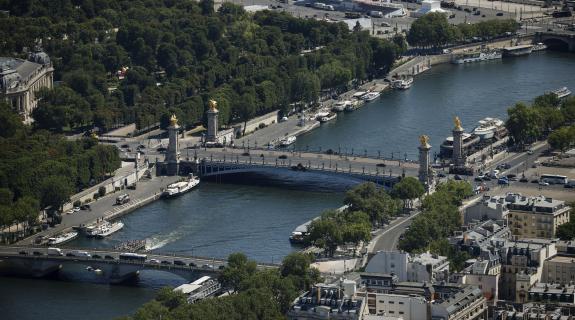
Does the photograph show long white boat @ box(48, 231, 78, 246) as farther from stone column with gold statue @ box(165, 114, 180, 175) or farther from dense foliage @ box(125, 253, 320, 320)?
stone column with gold statue @ box(165, 114, 180, 175)

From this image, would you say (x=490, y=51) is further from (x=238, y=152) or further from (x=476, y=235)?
(x=476, y=235)

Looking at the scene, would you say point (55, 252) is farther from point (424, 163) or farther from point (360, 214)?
point (424, 163)

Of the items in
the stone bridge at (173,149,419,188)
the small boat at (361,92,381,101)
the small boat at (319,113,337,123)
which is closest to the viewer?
the stone bridge at (173,149,419,188)

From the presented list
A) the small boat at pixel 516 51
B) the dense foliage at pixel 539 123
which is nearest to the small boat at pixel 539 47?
the small boat at pixel 516 51

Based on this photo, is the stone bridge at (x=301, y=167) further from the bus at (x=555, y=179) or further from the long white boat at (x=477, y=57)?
the long white boat at (x=477, y=57)

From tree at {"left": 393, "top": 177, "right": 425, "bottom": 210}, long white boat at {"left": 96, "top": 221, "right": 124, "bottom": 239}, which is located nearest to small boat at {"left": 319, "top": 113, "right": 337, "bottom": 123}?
tree at {"left": 393, "top": 177, "right": 425, "bottom": 210}

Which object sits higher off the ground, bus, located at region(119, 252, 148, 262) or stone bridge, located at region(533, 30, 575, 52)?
stone bridge, located at region(533, 30, 575, 52)
